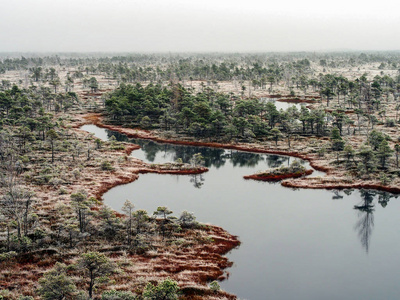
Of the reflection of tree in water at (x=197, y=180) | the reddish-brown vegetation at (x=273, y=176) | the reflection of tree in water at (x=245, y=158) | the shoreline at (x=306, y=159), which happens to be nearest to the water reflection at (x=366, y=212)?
the shoreline at (x=306, y=159)

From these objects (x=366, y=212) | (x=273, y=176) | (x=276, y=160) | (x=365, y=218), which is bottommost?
(x=365, y=218)

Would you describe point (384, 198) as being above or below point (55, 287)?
below

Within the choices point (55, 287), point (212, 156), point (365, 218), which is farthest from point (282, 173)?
point (55, 287)

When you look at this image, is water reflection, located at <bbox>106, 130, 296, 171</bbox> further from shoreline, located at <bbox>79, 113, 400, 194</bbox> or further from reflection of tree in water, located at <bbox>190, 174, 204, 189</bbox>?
reflection of tree in water, located at <bbox>190, 174, 204, 189</bbox>

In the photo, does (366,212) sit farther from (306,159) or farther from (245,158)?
(245,158)

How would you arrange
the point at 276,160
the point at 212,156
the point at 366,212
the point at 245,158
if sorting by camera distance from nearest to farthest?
the point at 366,212 < the point at 276,160 < the point at 245,158 < the point at 212,156

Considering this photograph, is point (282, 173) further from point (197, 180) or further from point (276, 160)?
point (197, 180)

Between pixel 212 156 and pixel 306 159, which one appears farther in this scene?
pixel 212 156

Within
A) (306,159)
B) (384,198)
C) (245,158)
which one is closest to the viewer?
(384,198)
